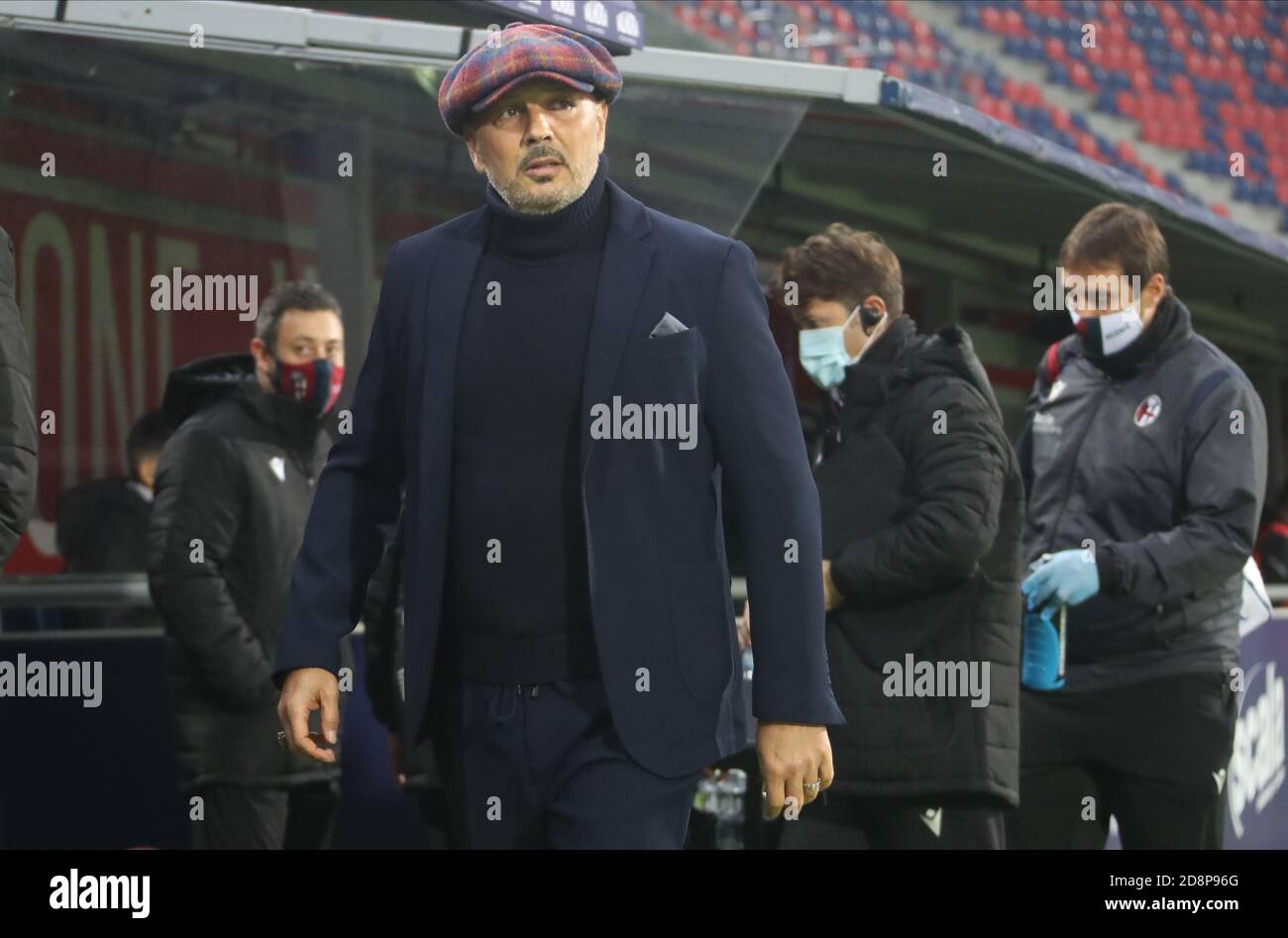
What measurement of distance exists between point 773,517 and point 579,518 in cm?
27

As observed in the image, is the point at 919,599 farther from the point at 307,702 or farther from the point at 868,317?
the point at 307,702

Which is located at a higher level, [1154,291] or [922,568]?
[1154,291]

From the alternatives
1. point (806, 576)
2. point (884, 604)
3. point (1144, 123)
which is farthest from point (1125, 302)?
point (1144, 123)

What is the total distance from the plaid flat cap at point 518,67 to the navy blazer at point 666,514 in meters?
0.20

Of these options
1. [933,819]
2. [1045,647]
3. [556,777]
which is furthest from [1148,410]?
[556,777]

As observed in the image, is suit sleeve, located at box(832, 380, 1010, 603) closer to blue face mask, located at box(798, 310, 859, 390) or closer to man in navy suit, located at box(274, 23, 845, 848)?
blue face mask, located at box(798, 310, 859, 390)

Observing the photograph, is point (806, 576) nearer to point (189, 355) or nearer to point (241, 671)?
point (241, 671)

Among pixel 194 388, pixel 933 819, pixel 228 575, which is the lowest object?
pixel 933 819

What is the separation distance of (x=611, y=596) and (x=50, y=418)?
3.49 metres

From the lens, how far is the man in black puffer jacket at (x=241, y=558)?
487 centimetres

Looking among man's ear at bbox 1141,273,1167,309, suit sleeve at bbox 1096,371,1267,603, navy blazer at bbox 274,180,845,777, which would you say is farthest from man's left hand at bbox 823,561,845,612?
navy blazer at bbox 274,180,845,777

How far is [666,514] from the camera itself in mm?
2922

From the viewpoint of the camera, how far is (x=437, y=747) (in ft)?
9.93
